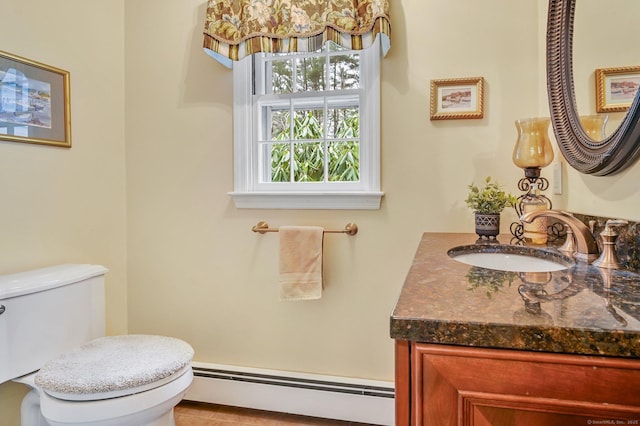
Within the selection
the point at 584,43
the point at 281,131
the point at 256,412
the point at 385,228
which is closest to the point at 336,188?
the point at 385,228

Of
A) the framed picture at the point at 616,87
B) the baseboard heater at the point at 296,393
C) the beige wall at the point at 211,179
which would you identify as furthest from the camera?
the baseboard heater at the point at 296,393

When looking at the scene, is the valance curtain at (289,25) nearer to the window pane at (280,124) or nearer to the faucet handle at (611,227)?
the window pane at (280,124)

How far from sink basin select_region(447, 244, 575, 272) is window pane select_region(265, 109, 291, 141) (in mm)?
1091

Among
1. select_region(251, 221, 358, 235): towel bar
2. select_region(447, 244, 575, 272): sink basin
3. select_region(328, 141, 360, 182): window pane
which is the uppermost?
select_region(328, 141, 360, 182): window pane

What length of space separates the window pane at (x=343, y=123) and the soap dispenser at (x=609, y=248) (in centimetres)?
116

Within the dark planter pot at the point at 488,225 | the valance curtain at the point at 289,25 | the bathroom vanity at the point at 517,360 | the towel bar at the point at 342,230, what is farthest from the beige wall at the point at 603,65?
the towel bar at the point at 342,230

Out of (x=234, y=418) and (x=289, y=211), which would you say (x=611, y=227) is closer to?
(x=289, y=211)

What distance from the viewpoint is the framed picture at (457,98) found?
62.8 inches

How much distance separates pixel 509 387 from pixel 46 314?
5.22 feet

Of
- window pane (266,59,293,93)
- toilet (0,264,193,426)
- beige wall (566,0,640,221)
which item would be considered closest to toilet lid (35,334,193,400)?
toilet (0,264,193,426)

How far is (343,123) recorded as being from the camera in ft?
6.00

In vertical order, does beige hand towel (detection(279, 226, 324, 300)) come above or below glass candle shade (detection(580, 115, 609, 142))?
below

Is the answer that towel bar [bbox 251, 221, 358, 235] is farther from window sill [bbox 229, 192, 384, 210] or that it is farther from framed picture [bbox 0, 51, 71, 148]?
framed picture [bbox 0, 51, 71, 148]

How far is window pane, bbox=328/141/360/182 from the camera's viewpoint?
1.82 metres
